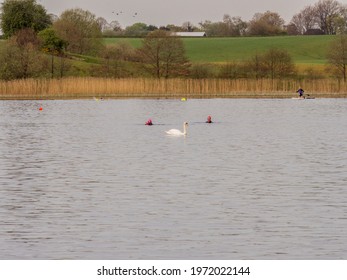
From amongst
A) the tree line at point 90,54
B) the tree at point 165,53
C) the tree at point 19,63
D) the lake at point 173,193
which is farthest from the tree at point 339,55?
the lake at point 173,193

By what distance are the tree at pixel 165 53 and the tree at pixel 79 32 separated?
34.6m

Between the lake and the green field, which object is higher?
the green field

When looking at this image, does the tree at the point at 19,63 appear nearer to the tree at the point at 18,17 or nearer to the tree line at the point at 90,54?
the tree line at the point at 90,54

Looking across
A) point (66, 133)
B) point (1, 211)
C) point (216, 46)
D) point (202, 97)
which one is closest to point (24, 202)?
point (1, 211)

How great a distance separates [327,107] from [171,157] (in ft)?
132

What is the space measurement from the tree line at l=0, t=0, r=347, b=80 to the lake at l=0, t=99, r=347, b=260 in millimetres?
54414

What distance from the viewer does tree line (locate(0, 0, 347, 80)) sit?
341 feet

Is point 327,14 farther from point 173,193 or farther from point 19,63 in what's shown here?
point 173,193

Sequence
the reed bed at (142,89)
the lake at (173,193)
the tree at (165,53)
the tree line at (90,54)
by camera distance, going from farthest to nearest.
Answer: the tree at (165,53) < the tree line at (90,54) < the reed bed at (142,89) < the lake at (173,193)

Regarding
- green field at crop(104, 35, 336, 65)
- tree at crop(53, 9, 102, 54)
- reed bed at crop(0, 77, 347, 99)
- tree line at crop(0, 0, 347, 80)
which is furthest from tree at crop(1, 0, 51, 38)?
reed bed at crop(0, 77, 347, 99)

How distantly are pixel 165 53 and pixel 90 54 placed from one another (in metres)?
40.8

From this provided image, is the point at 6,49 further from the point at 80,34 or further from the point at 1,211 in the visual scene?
the point at 1,211

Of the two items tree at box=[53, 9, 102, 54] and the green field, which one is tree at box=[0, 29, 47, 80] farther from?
the green field

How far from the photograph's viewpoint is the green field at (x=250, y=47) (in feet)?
499
